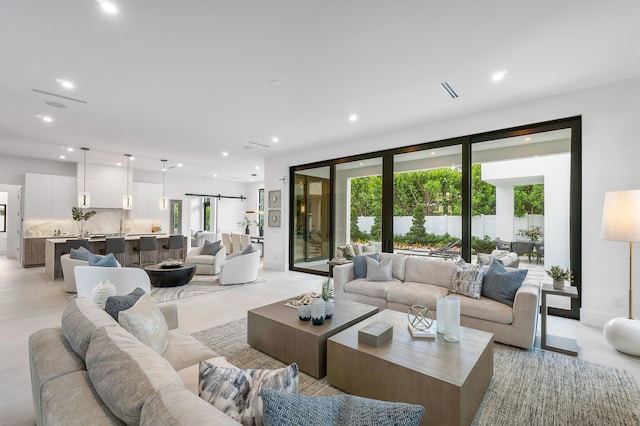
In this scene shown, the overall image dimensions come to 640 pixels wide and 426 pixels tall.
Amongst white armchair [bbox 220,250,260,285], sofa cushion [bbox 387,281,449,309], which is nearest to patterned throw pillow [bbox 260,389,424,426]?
sofa cushion [bbox 387,281,449,309]

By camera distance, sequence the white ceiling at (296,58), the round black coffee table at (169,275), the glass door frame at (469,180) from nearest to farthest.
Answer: the white ceiling at (296,58), the glass door frame at (469,180), the round black coffee table at (169,275)

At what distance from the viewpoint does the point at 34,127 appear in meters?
5.63

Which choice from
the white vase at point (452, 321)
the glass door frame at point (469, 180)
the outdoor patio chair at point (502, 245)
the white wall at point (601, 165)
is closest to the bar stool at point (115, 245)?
the glass door frame at point (469, 180)

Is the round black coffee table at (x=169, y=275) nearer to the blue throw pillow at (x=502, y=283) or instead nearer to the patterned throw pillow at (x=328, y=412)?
the blue throw pillow at (x=502, y=283)

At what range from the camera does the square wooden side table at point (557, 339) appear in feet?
10.2

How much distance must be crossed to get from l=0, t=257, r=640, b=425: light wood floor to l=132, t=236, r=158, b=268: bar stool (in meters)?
1.71

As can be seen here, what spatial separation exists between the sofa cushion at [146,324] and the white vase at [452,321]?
207 centimetres

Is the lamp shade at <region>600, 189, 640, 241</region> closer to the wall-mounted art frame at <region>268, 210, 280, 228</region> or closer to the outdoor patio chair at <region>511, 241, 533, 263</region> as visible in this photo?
the outdoor patio chair at <region>511, 241, 533, 263</region>

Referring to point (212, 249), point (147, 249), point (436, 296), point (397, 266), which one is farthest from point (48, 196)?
point (436, 296)

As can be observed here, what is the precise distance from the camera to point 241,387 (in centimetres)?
112

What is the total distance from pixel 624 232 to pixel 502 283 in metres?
1.23

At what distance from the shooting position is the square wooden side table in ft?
10.2

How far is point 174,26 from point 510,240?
5.26m

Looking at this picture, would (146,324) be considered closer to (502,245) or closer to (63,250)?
(502,245)
